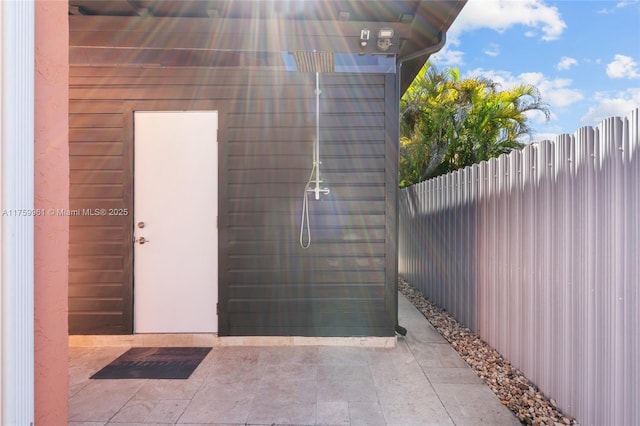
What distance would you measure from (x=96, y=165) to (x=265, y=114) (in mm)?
1705

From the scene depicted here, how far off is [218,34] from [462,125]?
6.29 metres

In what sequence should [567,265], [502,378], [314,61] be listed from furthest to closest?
[314,61]
[502,378]
[567,265]

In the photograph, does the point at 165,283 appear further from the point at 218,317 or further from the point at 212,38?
the point at 212,38

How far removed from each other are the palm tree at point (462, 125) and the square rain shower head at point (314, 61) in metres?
5.13

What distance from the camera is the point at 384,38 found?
2.75 m

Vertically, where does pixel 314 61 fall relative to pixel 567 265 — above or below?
above

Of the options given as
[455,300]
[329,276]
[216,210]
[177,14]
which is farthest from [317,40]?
[455,300]

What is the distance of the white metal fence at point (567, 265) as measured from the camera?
165 cm

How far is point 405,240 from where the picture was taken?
20.6ft

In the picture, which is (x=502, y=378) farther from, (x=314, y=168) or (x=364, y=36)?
(x=364, y=36)

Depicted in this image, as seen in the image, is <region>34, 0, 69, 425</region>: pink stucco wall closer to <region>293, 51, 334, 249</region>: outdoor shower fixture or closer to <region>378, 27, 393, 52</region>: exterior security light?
<region>293, 51, 334, 249</region>: outdoor shower fixture

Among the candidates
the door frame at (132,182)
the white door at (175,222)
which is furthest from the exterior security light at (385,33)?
the white door at (175,222)

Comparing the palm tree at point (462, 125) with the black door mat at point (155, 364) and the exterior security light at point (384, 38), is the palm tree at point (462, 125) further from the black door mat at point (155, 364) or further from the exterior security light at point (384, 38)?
the black door mat at point (155, 364)

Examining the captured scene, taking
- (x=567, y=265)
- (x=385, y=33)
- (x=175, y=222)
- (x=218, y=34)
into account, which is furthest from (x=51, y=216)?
(x=567, y=265)
